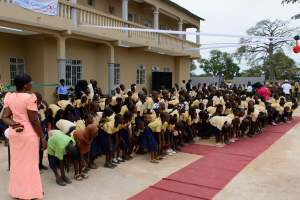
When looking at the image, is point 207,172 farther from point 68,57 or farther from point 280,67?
point 280,67

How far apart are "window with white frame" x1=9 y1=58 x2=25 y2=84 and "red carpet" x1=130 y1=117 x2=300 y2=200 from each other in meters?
7.27

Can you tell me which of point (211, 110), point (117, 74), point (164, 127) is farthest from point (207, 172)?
point (117, 74)

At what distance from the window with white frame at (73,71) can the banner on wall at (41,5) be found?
305 cm

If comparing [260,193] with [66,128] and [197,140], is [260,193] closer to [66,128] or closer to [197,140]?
[66,128]

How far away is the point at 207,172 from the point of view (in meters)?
6.21

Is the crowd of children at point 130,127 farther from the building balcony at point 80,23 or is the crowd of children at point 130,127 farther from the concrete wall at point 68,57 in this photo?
the concrete wall at point 68,57

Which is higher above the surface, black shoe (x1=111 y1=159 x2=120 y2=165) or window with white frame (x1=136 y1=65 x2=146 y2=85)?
window with white frame (x1=136 y1=65 x2=146 y2=85)

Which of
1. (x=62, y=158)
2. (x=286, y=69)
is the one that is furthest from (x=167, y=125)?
(x=286, y=69)

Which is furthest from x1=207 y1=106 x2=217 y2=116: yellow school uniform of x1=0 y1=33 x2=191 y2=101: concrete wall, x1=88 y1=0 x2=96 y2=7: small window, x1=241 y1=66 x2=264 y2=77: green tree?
x1=241 y1=66 x2=264 y2=77: green tree

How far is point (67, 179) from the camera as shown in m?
5.43

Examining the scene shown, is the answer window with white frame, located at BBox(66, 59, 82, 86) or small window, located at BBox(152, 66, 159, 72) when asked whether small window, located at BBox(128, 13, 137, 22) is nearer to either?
small window, located at BBox(152, 66, 159, 72)

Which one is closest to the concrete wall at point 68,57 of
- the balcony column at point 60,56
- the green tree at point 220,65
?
the balcony column at point 60,56

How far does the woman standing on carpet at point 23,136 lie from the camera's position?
4363 mm

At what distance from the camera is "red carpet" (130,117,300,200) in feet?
16.7
